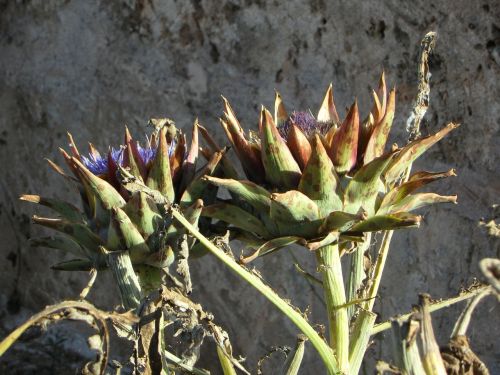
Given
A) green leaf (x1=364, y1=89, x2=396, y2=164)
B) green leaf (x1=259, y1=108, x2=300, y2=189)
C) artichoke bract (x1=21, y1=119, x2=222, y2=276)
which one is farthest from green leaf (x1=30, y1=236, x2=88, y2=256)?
green leaf (x1=364, y1=89, x2=396, y2=164)

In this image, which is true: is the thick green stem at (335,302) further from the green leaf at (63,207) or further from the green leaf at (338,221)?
the green leaf at (63,207)

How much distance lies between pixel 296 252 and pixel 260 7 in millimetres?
617

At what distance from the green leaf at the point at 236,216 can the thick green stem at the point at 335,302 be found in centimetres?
9

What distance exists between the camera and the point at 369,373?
2.18 metres

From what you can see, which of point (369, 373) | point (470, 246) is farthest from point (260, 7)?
point (369, 373)

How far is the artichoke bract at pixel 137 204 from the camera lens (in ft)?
4.19

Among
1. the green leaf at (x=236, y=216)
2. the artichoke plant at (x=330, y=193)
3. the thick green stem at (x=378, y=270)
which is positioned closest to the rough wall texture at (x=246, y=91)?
the thick green stem at (x=378, y=270)

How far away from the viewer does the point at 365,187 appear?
121 cm

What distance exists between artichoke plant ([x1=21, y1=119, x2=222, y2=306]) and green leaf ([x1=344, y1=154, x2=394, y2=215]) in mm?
194

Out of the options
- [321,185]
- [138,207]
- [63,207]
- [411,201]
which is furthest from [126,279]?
[411,201]

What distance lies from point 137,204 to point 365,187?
12.5 inches

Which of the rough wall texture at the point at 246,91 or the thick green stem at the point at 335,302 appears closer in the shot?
the thick green stem at the point at 335,302

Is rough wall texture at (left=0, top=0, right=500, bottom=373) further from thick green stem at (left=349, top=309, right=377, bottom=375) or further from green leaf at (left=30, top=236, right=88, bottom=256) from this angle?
green leaf at (left=30, top=236, right=88, bottom=256)

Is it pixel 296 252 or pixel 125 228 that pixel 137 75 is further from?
pixel 125 228
